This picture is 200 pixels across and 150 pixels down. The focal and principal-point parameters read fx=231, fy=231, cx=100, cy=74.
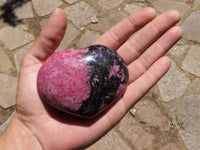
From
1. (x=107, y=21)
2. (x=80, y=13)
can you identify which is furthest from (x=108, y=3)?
(x=80, y=13)

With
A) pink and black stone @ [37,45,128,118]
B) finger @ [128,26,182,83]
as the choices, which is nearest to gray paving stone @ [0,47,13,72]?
pink and black stone @ [37,45,128,118]

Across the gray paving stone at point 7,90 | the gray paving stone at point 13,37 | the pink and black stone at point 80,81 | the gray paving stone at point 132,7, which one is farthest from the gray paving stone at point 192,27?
the gray paving stone at point 7,90

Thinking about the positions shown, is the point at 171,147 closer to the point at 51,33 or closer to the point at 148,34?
the point at 148,34

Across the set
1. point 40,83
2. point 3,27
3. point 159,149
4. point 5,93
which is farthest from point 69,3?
point 159,149

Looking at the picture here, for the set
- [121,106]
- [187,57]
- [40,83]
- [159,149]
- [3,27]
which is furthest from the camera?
[3,27]

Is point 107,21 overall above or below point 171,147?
above

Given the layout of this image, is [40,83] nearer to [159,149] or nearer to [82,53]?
[82,53]

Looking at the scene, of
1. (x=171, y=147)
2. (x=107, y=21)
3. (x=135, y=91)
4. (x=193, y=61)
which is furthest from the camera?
(x=107, y=21)
